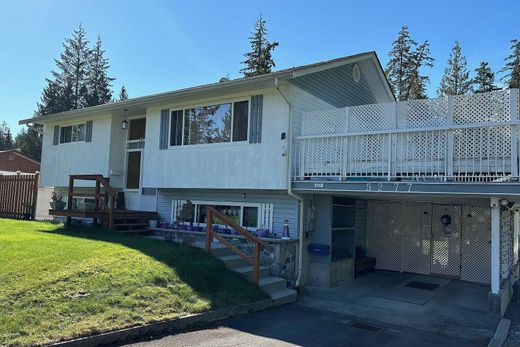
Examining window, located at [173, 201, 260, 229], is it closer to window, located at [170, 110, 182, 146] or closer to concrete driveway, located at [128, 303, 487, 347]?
window, located at [170, 110, 182, 146]

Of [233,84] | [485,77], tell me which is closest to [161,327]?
[233,84]

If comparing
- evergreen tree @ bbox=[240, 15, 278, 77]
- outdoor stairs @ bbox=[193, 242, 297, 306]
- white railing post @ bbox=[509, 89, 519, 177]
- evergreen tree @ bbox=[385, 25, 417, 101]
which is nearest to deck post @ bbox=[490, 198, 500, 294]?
white railing post @ bbox=[509, 89, 519, 177]

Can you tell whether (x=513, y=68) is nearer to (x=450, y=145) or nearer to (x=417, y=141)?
(x=417, y=141)

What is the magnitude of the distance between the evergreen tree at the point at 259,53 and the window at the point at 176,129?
23.0 m

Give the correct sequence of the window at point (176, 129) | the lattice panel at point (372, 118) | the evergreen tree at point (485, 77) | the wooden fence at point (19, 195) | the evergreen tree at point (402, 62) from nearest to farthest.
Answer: the lattice panel at point (372, 118) → the window at point (176, 129) → the wooden fence at point (19, 195) → the evergreen tree at point (485, 77) → the evergreen tree at point (402, 62)

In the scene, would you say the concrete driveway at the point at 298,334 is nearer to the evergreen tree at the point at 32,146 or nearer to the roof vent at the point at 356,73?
the roof vent at the point at 356,73

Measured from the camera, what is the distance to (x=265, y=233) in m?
10.8

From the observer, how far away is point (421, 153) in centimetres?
855

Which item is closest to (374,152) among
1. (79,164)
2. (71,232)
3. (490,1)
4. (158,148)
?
(490,1)

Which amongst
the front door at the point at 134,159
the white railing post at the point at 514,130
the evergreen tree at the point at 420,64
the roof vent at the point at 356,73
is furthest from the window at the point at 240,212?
the evergreen tree at the point at 420,64

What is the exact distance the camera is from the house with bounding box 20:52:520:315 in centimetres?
817

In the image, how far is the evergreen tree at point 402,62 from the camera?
108ft

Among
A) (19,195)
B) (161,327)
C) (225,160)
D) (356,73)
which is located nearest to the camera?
(161,327)

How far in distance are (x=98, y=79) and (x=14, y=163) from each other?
12.3 metres
